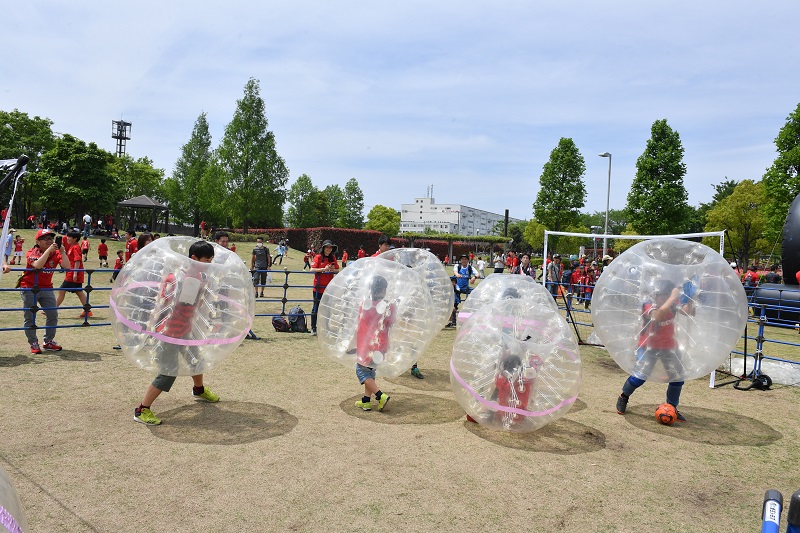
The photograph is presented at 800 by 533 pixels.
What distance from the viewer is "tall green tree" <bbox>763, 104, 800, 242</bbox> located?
30922 mm

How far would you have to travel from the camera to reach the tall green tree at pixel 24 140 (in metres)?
45.6

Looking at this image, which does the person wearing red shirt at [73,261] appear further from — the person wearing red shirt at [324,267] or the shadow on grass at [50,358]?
the person wearing red shirt at [324,267]

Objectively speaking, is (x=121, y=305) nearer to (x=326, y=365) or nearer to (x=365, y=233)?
(x=326, y=365)

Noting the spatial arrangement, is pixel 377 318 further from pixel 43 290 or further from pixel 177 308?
pixel 43 290

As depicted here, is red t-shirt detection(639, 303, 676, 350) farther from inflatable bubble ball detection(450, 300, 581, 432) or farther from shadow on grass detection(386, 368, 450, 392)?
shadow on grass detection(386, 368, 450, 392)

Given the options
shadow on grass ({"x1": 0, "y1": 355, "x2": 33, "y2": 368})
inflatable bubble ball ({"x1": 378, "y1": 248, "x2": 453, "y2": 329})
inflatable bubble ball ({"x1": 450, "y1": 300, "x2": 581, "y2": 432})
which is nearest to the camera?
inflatable bubble ball ({"x1": 450, "y1": 300, "x2": 581, "y2": 432})

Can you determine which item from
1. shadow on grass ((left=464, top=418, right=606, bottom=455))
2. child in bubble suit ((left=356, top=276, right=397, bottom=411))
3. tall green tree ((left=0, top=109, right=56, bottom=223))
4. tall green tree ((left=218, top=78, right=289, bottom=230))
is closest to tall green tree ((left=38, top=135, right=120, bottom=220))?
tall green tree ((left=0, top=109, right=56, bottom=223))

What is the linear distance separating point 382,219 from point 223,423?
6945cm

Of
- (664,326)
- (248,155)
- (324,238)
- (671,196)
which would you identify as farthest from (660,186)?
(664,326)

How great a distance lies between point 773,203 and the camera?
31.7 metres

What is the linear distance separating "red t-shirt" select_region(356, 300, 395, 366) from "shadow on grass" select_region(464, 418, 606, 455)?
136 centimetres

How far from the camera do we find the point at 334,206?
87188mm

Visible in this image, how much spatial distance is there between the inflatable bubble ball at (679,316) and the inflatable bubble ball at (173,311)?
440 centimetres

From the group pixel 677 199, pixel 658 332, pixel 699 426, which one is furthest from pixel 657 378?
pixel 677 199
